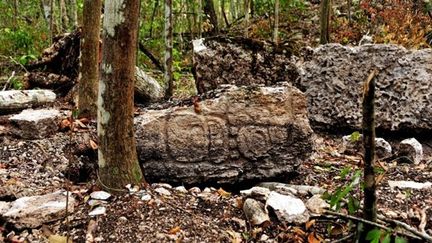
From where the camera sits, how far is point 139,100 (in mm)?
7062

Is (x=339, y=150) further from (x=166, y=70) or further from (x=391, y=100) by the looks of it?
(x=166, y=70)

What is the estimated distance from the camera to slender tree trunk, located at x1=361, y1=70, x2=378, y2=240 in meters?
2.41

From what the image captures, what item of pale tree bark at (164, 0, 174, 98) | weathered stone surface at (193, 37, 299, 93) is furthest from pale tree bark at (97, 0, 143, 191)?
pale tree bark at (164, 0, 174, 98)

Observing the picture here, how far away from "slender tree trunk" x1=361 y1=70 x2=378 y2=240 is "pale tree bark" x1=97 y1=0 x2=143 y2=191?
68.6 inches

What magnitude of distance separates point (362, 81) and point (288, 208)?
3.58 m

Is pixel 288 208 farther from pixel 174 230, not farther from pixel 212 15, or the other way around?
pixel 212 15

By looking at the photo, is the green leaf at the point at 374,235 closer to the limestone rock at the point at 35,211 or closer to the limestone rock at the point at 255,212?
the limestone rock at the point at 255,212

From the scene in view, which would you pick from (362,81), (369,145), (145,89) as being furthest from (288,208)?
(145,89)

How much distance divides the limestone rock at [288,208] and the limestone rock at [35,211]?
1454mm

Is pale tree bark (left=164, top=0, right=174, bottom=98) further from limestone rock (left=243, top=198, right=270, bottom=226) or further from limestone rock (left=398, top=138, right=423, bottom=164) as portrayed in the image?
limestone rock (left=243, top=198, right=270, bottom=226)

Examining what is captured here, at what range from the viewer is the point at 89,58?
5.64m

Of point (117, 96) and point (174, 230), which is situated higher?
point (117, 96)

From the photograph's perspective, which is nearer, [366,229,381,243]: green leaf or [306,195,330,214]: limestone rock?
[366,229,381,243]: green leaf

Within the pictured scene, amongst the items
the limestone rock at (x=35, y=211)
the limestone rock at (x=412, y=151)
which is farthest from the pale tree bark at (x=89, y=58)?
the limestone rock at (x=412, y=151)
